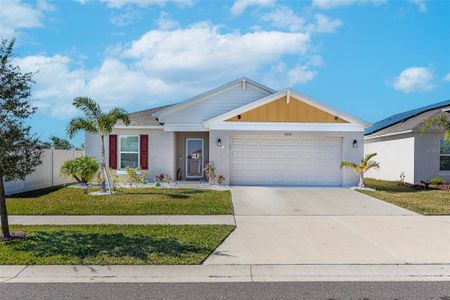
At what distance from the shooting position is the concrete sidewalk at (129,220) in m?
10.2

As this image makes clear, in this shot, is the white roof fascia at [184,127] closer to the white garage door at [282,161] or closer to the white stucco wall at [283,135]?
the white stucco wall at [283,135]

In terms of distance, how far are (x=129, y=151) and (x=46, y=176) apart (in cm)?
409

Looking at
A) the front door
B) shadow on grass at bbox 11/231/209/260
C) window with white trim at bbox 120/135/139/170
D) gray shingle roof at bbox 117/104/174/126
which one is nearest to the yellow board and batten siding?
the front door

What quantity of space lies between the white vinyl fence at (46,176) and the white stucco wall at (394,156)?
690 inches

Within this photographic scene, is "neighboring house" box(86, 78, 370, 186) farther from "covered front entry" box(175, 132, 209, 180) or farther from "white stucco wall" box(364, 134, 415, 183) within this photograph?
"white stucco wall" box(364, 134, 415, 183)

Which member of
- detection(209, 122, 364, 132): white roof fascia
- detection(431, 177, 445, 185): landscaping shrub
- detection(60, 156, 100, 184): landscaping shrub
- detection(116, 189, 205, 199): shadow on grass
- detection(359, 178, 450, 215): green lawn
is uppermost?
detection(209, 122, 364, 132): white roof fascia

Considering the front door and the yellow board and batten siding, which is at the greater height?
the yellow board and batten siding

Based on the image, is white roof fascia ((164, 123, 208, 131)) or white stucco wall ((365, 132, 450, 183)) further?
white stucco wall ((365, 132, 450, 183))

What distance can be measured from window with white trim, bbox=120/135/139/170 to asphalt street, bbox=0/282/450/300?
14.4 metres

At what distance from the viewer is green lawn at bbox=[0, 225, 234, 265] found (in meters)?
6.90

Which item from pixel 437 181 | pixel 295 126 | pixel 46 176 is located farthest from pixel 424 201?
pixel 46 176

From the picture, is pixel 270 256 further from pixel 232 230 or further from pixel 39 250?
pixel 39 250

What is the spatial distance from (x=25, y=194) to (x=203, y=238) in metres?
10.8

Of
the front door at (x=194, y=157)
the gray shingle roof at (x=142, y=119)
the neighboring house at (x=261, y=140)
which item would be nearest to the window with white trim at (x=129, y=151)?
the neighboring house at (x=261, y=140)
